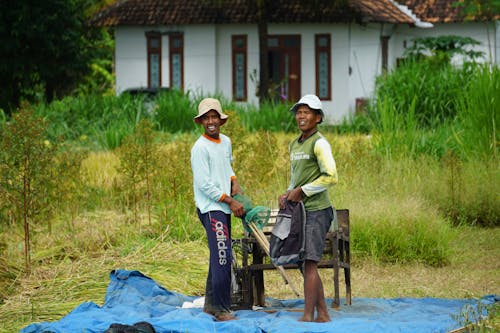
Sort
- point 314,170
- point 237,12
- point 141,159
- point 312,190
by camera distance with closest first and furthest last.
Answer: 1. point 312,190
2. point 314,170
3. point 141,159
4. point 237,12

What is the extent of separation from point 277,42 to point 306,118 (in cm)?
2553

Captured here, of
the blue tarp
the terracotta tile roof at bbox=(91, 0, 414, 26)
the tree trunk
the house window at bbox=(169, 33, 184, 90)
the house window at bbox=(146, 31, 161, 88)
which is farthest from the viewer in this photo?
the house window at bbox=(146, 31, 161, 88)

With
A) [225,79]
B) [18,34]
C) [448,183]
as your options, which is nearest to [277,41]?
[225,79]

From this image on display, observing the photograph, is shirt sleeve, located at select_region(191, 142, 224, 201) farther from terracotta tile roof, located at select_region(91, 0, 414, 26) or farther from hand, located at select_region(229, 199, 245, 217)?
terracotta tile roof, located at select_region(91, 0, 414, 26)

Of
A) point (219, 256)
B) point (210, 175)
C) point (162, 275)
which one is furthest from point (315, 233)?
point (162, 275)

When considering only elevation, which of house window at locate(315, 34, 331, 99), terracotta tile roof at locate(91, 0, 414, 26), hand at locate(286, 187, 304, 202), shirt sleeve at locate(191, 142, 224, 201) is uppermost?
terracotta tile roof at locate(91, 0, 414, 26)

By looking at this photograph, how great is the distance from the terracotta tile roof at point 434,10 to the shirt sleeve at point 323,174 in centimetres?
2663

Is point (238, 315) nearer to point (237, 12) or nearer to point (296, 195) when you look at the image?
point (296, 195)

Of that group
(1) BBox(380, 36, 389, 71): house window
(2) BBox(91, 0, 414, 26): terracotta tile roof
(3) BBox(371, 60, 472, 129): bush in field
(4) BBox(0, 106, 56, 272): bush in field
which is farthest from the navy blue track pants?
(1) BBox(380, 36, 389, 71): house window

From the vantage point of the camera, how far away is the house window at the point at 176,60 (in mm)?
33844

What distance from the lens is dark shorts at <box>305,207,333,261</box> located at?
300 inches

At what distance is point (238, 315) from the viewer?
316 inches

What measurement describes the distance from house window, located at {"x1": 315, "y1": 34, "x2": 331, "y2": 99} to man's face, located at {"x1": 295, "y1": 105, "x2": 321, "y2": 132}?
24.8 metres

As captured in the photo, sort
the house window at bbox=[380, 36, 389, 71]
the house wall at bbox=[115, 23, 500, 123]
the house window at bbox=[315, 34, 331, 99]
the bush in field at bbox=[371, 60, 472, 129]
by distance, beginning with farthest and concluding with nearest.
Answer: the house window at bbox=[380, 36, 389, 71] → the house window at bbox=[315, 34, 331, 99] → the house wall at bbox=[115, 23, 500, 123] → the bush in field at bbox=[371, 60, 472, 129]
